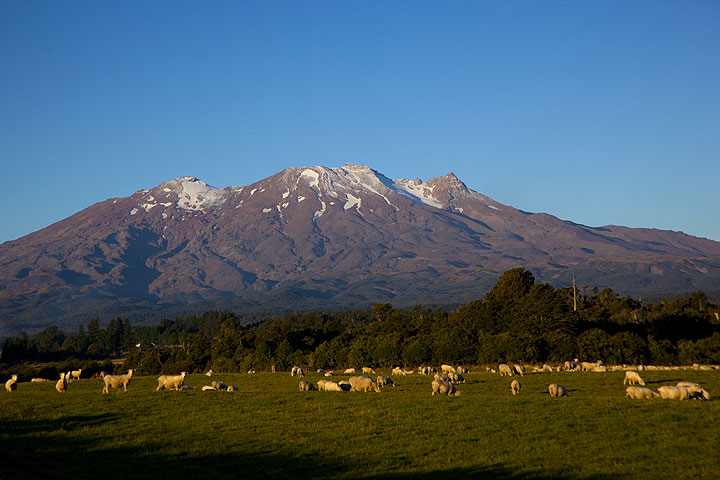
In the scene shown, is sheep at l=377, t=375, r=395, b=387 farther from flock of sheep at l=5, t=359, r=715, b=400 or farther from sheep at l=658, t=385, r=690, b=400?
sheep at l=658, t=385, r=690, b=400

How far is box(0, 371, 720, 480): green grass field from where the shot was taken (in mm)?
15930

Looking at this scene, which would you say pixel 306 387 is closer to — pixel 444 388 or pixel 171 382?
pixel 171 382

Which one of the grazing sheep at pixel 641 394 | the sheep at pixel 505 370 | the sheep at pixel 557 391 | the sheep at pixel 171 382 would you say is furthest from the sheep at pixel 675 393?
the sheep at pixel 171 382

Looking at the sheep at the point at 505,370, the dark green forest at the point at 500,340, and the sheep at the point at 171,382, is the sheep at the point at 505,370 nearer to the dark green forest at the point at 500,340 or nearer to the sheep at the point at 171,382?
the dark green forest at the point at 500,340

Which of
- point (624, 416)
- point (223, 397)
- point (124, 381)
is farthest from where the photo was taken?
point (124, 381)

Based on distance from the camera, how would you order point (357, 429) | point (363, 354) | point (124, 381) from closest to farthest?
point (357, 429) < point (124, 381) < point (363, 354)

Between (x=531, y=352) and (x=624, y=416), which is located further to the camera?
(x=531, y=352)

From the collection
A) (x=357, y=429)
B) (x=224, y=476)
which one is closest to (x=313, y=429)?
(x=357, y=429)

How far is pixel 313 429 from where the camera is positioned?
2094cm

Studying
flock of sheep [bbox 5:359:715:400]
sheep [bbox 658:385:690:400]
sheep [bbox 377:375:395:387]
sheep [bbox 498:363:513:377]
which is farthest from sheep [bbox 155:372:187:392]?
sheep [bbox 658:385:690:400]

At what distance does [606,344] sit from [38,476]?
58.3 meters

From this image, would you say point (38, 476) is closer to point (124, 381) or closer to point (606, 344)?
point (124, 381)

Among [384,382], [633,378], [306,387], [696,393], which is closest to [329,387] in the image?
[306,387]

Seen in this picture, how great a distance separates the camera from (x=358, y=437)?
64.2 feet
